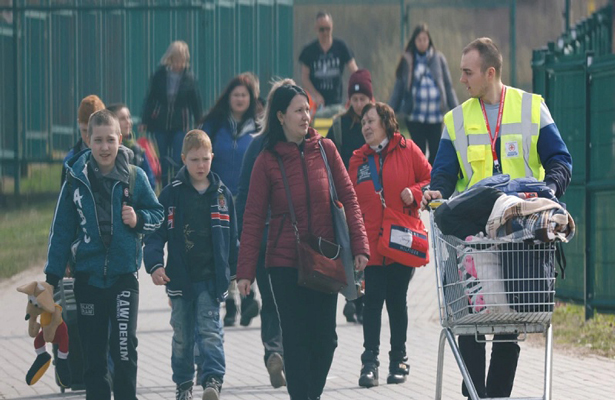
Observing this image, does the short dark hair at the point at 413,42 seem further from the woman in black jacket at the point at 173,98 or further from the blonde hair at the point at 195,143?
the blonde hair at the point at 195,143

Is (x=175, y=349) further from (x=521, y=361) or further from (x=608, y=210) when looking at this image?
(x=608, y=210)

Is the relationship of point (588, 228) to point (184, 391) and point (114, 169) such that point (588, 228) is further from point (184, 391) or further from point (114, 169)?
point (114, 169)

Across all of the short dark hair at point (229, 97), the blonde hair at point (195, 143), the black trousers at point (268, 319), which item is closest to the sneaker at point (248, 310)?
the short dark hair at point (229, 97)

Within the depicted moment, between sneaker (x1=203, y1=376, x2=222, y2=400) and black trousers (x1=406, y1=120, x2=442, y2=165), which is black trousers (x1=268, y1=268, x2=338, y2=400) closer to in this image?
sneaker (x1=203, y1=376, x2=222, y2=400)

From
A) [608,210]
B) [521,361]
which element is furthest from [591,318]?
[521,361]

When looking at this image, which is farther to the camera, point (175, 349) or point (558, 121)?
point (558, 121)

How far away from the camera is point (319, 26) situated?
51.8 ft

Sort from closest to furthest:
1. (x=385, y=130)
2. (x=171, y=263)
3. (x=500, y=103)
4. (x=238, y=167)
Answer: (x=500, y=103) → (x=171, y=263) → (x=385, y=130) → (x=238, y=167)

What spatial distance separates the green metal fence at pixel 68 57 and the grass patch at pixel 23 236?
1.66ft

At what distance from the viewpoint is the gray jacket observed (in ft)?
51.8

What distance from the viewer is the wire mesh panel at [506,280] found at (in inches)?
239

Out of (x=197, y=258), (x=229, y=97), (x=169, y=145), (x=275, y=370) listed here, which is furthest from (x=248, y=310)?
(x=169, y=145)

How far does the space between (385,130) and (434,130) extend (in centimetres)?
636

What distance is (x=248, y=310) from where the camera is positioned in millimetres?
11703
